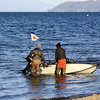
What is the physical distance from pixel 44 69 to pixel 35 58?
1.21 m

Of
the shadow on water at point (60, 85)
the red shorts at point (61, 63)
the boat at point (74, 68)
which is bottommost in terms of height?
the shadow on water at point (60, 85)

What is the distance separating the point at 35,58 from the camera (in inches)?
576

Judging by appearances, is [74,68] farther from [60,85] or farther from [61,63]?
[60,85]

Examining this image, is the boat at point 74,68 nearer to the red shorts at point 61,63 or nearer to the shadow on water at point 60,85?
the shadow on water at point 60,85

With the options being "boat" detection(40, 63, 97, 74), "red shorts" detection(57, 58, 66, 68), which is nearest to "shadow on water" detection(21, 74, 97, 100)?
"boat" detection(40, 63, 97, 74)

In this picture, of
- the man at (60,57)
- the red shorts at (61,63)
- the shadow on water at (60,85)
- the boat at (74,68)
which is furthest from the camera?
the boat at (74,68)

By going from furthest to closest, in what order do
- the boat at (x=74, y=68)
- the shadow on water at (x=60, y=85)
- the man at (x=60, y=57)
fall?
the boat at (x=74, y=68) → the man at (x=60, y=57) → the shadow on water at (x=60, y=85)

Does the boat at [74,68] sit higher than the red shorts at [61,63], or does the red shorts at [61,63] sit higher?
the red shorts at [61,63]

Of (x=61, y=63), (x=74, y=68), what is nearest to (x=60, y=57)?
(x=61, y=63)

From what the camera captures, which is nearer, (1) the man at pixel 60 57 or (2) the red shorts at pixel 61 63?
(1) the man at pixel 60 57

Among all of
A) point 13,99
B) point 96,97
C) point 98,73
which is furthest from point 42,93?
point 98,73

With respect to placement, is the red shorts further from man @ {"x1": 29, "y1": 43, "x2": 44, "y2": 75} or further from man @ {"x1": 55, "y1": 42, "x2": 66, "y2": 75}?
man @ {"x1": 29, "y1": 43, "x2": 44, "y2": 75}

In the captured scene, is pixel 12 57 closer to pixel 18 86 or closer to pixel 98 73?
pixel 98 73

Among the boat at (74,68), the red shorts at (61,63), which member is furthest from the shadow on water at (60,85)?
the red shorts at (61,63)
